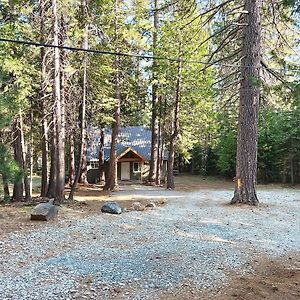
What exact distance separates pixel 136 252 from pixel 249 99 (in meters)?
7.19

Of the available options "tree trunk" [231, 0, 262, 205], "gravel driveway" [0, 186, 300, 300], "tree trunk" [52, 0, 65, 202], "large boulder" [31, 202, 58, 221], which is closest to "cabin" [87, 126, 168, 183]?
"tree trunk" [52, 0, 65, 202]

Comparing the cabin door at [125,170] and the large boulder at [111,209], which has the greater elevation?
the cabin door at [125,170]

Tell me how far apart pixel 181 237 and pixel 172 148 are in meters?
12.5

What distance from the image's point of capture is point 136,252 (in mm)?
6262

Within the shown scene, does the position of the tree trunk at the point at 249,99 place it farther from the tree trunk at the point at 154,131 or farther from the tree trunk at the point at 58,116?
the tree trunk at the point at 154,131

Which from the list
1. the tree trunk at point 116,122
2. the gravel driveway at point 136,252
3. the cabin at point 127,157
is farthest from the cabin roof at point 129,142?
the gravel driveway at point 136,252

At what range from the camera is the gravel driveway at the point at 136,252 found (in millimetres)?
4555

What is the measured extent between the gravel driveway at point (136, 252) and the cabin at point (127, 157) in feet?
53.4

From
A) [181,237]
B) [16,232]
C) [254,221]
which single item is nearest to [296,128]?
[254,221]

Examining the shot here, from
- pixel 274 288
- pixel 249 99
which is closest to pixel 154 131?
pixel 249 99

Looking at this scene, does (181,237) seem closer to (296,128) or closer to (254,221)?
(254,221)

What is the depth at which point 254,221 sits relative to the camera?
9398 millimetres

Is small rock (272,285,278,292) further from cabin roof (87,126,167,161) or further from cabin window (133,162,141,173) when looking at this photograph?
cabin window (133,162,141,173)

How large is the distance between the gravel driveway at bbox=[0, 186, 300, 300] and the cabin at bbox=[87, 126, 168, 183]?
641 inches
